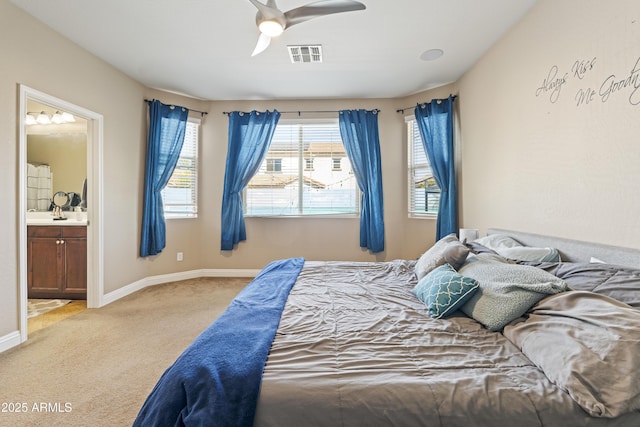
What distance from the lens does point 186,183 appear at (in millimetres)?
4371

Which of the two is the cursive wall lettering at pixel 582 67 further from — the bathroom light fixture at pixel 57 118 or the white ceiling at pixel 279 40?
the bathroom light fixture at pixel 57 118

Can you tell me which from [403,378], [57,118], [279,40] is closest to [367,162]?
[279,40]

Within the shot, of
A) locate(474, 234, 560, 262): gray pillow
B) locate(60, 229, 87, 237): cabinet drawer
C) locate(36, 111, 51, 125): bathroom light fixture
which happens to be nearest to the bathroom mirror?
locate(60, 229, 87, 237): cabinet drawer

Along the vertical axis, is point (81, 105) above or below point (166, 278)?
above

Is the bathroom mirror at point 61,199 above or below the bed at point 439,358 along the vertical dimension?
above

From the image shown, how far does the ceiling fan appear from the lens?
6.30 ft

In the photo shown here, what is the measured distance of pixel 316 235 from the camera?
4414mm

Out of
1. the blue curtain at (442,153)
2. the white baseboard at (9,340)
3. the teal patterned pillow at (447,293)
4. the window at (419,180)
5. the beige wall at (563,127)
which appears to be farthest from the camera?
the window at (419,180)

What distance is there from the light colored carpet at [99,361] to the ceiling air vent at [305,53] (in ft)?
9.29

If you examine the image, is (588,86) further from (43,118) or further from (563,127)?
(43,118)

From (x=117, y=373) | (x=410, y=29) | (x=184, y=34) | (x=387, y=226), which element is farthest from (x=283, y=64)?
(x=117, y=373)

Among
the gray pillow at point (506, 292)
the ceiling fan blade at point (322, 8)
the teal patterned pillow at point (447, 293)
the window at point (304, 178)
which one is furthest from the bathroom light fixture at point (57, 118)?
the gray pillow at point (506, 292)

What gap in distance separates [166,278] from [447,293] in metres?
3.95

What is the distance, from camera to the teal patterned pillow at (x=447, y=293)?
4.84 feet
